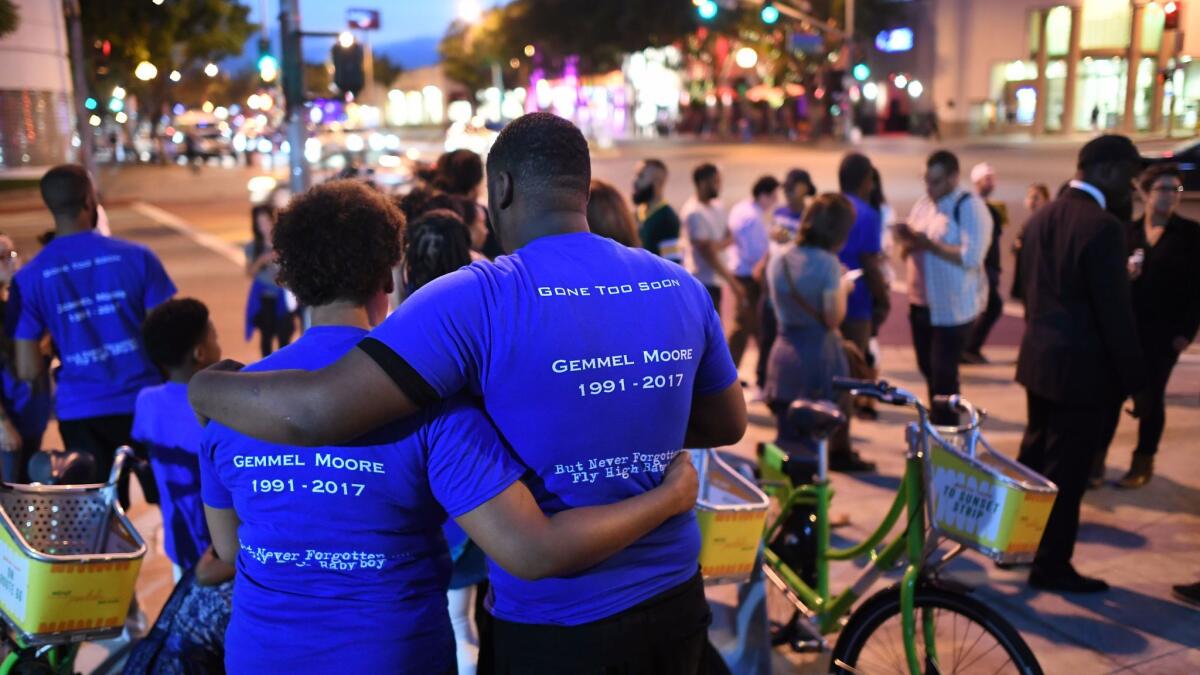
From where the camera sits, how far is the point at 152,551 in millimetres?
5836

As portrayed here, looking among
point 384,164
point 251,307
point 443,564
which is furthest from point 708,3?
point 443,564

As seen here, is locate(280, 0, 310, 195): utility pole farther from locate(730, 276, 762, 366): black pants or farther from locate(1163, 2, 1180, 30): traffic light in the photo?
Result: locate(1163, 2, 1180, 30): traffic light

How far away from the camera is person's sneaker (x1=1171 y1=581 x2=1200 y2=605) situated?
499 cm

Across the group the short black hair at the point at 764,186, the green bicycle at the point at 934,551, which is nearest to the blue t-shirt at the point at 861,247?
the short black hair at the point at 764,186

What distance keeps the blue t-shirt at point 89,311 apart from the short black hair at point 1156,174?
535 centimetres

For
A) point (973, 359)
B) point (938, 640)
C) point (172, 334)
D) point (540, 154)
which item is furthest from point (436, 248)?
point (973, 359)

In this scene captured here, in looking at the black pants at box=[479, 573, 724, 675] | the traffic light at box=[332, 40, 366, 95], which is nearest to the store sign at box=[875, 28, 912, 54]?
the traffic light at box=[332, 40, 366, 95]

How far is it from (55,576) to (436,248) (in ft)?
5.00

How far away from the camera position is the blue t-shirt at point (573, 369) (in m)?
1.92

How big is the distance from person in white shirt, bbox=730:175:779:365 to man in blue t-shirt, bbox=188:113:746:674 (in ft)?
21.9

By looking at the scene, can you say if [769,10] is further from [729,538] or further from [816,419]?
[729,538]

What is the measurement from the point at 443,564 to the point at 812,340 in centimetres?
402

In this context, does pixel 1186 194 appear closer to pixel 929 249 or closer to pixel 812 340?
pixel 929 249

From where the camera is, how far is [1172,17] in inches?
682
